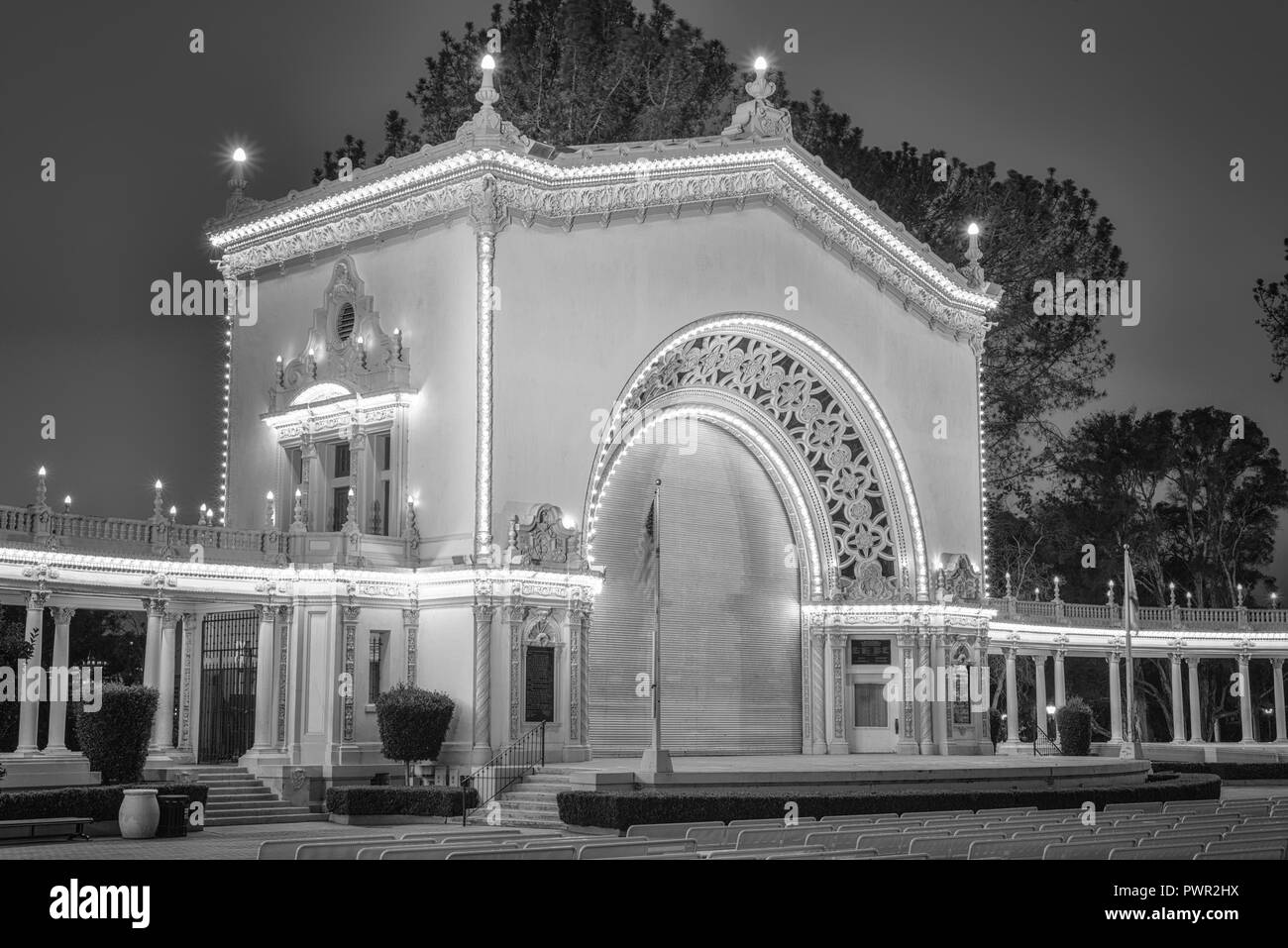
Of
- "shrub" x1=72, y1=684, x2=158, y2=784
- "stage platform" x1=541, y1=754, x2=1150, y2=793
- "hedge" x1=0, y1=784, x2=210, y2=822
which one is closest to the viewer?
"hedge" x1=0, y1=784, x2=210, y2=822

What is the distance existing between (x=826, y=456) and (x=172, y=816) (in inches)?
930

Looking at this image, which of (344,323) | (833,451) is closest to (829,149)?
(833,451)

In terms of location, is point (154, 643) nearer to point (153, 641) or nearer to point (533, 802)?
point (153, 641)

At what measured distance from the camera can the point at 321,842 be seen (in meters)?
13.1

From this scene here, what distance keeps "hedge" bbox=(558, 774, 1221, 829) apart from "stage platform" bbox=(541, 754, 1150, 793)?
0.82 metres

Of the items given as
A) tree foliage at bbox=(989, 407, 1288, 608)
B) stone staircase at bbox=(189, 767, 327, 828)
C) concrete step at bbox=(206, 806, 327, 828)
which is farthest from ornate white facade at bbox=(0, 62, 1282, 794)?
tree foliage at bbox=(989, 407, 1288, 608)

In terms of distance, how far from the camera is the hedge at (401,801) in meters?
31.3

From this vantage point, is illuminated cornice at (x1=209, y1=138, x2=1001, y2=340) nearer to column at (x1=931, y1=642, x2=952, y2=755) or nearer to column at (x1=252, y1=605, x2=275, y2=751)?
column at (x1=252, y1=605, x2=275, y2=751)

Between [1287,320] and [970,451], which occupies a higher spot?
[1287,320]

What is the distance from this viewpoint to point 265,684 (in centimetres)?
3384

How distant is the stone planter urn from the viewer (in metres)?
26.7
